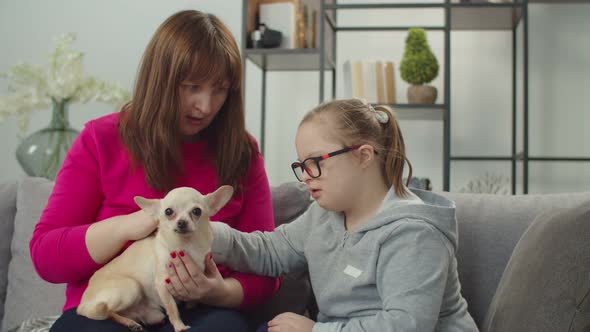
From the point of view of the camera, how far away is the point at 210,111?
4.96 ft

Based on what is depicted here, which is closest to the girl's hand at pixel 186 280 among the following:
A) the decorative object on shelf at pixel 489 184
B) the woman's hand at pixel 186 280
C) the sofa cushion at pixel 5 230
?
the woman's hand at pixel 186 280

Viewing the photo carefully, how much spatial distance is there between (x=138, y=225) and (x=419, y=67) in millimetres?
2019

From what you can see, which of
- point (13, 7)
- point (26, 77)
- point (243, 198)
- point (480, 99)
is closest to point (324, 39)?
point (480, 99)

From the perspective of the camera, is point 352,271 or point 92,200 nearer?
point 352,271

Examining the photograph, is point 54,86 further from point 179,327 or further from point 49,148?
point 179,327

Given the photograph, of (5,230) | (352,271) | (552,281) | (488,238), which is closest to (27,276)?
(5,230)

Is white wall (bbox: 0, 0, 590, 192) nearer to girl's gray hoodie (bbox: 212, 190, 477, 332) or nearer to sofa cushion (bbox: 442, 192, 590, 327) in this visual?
sofa cushion (bbox: 442, 192, 590, 327)

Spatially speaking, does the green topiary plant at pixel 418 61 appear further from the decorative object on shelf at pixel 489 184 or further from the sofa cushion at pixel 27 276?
the sofa cushion at pixel 27 276

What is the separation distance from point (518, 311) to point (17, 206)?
5.31 feet

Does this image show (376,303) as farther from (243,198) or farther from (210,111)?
(210,111)

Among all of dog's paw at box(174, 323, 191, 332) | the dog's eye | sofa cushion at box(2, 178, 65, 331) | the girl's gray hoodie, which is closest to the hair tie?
the girl's gray hoodie

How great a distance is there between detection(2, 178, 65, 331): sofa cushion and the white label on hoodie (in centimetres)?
102

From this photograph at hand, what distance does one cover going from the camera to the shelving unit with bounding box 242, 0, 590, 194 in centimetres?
298

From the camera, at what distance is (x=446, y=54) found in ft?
9.77
